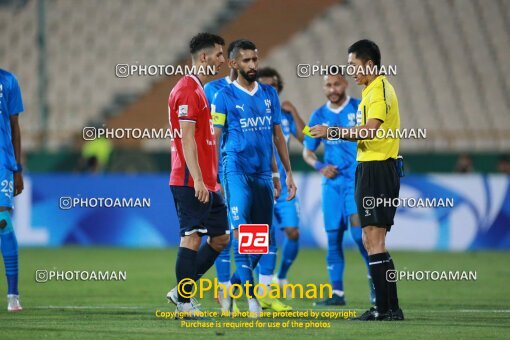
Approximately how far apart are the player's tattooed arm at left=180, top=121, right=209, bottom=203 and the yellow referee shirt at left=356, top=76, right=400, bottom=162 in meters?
1.54

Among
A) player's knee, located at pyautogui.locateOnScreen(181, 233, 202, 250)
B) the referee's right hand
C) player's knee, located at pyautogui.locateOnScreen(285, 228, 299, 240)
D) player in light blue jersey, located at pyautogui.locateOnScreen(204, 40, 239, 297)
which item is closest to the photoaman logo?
player's knee, located at pyautogui.locateOnScreen(181, 233, 202, 250)

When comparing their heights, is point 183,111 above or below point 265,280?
above

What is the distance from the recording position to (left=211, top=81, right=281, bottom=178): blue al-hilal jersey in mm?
9648

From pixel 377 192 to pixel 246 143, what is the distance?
1.48m

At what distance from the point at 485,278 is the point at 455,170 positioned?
8446 mm

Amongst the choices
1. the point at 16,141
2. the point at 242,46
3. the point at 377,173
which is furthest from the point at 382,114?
the point at 16,141

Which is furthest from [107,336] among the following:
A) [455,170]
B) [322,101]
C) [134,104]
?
[134,104]

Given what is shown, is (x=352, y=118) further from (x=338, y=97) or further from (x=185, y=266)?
(x=185, y=266)

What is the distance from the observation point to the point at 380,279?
29.1 ft

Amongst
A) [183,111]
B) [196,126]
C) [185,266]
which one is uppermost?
[183,111]

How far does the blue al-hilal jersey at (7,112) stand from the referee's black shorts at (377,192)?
3.60 meters

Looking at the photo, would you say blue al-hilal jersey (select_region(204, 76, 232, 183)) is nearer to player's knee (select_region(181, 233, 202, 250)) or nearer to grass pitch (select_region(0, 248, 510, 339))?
grass pitch (select_region(0, 248, 510, 339))

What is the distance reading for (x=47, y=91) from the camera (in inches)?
1171

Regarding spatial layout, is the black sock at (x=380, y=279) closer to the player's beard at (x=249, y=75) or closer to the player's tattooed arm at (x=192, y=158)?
the player's tattooed arm at (x=192, y=158)
